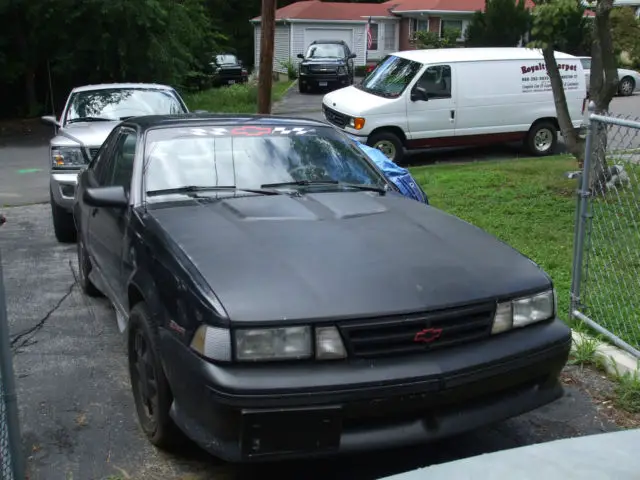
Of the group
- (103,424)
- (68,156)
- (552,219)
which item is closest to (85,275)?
(103,424)

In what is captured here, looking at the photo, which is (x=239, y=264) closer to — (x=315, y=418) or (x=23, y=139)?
(x=315, y=418)

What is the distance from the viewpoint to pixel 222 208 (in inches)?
157

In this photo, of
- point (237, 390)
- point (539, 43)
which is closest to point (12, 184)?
point (539, 43)

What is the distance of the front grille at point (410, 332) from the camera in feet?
9.75

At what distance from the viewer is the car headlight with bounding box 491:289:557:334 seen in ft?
10.7

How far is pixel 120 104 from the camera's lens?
950cm

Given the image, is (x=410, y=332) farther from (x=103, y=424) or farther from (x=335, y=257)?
(x=103, y=424)

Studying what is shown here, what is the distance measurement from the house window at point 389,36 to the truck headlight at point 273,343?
40766 mm

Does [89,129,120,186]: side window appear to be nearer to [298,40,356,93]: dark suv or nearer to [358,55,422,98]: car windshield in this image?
[358,55,422,98]: car windshield

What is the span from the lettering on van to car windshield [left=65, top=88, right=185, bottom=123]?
23.0ft

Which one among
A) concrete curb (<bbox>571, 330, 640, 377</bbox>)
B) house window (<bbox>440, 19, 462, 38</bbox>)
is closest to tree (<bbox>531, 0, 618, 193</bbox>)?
concrete curb (<bbox>571, 330, 640, 377</bbox>)

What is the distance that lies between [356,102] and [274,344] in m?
10.7

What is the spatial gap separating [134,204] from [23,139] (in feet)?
56.7

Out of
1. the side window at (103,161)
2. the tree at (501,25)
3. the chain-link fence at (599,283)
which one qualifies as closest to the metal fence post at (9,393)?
the side window at (103,161)
